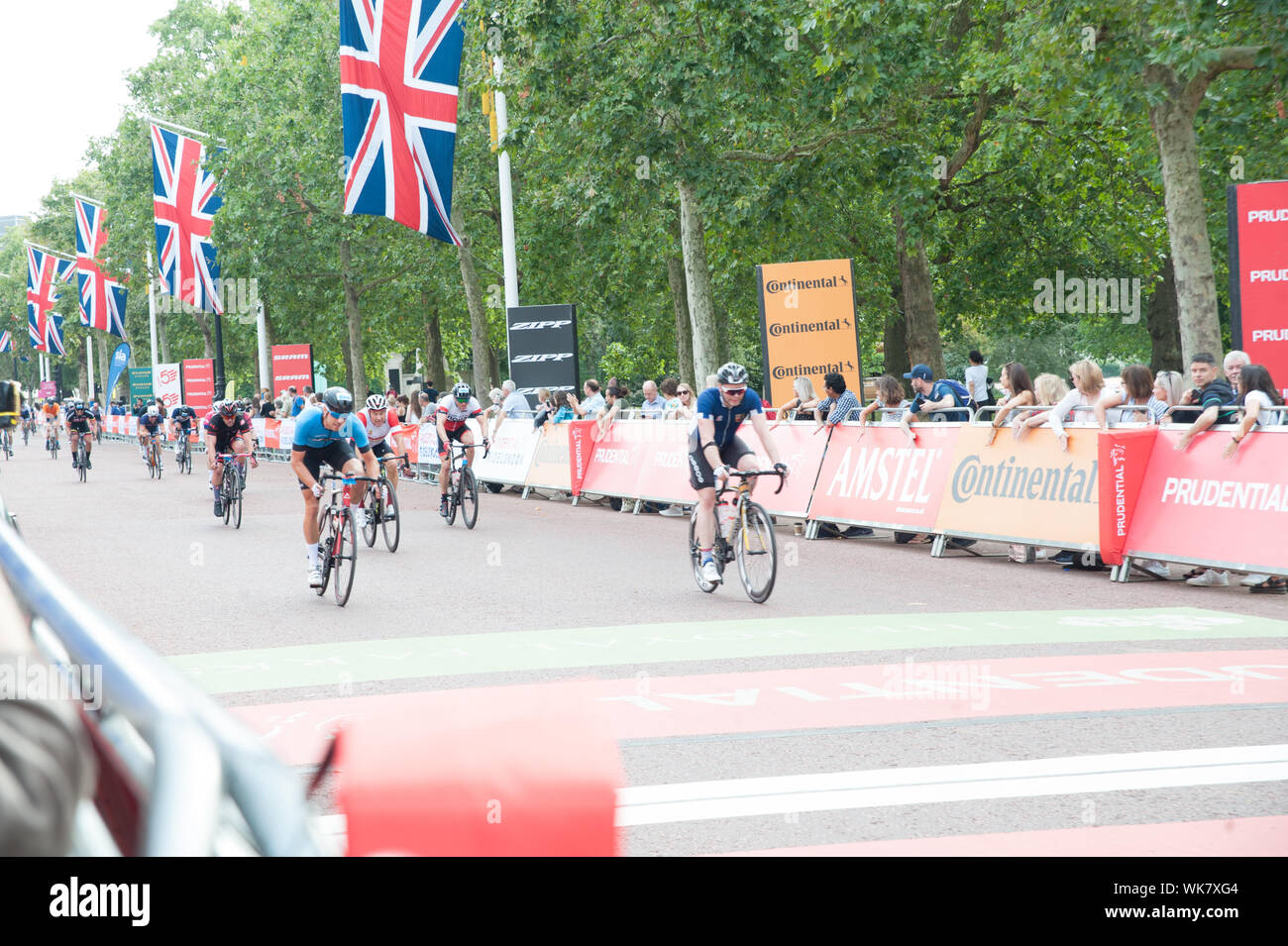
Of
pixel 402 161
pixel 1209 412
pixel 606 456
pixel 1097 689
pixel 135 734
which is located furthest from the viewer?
pixel 402 161

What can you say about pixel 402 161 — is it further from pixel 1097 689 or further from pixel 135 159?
pixel 135 159

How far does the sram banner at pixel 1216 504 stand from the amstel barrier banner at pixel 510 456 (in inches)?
589

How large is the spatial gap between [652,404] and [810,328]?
308cm

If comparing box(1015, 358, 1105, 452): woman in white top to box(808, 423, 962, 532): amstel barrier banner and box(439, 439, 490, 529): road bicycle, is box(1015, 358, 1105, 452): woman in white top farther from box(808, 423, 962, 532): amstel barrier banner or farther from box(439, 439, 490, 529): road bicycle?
box(439, 439, 490, 529): road bicycle

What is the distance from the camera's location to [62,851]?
40.4 inches

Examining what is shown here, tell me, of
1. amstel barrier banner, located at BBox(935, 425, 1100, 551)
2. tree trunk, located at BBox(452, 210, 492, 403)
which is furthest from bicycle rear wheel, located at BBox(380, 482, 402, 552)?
tree trunk, located at BBox(452, 210, 492, 403)

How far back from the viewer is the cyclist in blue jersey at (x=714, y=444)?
38.0ft

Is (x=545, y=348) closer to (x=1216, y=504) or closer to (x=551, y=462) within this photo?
(x=551, y=462)

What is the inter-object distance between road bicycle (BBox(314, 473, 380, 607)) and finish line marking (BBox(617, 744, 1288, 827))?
6.94 meters

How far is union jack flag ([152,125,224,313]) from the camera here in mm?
43219

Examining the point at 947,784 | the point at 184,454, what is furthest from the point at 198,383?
the point at 947,784
